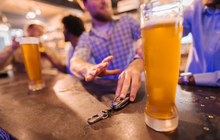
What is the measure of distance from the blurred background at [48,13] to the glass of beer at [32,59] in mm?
3076

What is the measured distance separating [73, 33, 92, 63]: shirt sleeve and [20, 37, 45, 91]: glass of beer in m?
0.55

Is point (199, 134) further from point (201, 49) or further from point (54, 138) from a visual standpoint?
point (201, 49)

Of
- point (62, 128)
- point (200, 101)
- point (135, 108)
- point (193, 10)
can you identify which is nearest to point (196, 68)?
point (193, 10)

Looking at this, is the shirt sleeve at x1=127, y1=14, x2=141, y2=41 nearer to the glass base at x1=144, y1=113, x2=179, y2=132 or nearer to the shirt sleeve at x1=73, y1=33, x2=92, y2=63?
the shirt sleeve at x1=73, y1=33, x2=92, y2=63

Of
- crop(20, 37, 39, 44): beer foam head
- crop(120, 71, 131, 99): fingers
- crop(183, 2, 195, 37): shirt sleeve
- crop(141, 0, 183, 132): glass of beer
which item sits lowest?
crop(120, 71, 131, 99): fingers

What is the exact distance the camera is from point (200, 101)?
557 millimetres

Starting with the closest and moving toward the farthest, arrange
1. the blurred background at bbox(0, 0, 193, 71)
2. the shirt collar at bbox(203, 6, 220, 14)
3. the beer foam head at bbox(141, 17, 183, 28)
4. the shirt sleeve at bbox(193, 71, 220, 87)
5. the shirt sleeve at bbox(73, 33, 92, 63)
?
the beer foam head at bbox(141, 17, 183, 28), the shirt sleeve at bbox(193, 71, 220, 87), the shirt collar at bbox(203, 6, 220, 14), the shirt sleeve at bbox(73, 33, 92, 63), the blurred background at bbox(0, 0, 193, 71)

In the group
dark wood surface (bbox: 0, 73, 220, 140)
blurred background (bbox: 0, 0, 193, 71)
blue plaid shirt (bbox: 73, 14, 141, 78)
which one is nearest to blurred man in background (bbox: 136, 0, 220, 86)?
dark wood surface (bbox: 0, 73, 220, 140)

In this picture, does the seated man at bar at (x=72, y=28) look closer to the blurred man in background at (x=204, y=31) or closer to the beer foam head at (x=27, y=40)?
the beer foam head at (x=27, y=40)

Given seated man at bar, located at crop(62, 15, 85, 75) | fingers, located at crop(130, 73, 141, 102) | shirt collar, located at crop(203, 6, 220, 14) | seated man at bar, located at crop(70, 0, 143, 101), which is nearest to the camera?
fingers, located at crop(130, 73, 141, 102)

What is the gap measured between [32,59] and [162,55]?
1.01m

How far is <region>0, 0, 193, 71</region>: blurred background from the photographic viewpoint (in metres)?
3.79

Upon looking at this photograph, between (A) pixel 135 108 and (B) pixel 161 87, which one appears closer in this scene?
(B) pixel 161 87

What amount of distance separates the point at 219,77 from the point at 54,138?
0.93 m
